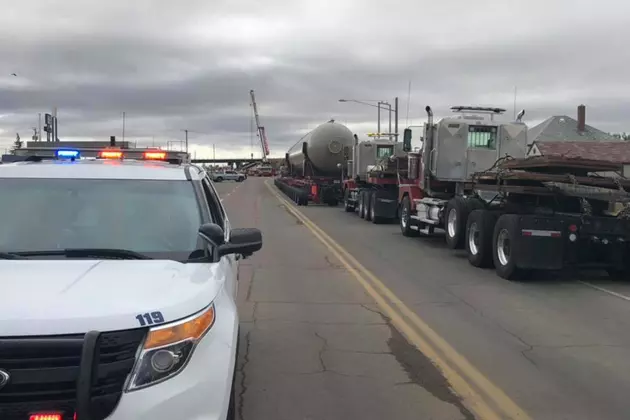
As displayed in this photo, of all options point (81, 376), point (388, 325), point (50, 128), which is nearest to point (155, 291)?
point (81, 376)

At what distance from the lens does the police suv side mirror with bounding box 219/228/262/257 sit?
4.44 m

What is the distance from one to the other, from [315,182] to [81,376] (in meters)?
32.1

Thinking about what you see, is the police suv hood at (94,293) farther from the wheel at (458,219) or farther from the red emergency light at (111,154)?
the wheel at (458,219)

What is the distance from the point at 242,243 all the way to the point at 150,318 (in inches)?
61.0

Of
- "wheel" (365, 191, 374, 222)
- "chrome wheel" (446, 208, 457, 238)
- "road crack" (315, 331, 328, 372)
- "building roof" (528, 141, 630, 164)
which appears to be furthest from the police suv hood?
"building roof" (528, 141, 630, 164)

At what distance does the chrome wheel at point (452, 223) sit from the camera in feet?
49.5

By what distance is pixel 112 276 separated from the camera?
3529 mm

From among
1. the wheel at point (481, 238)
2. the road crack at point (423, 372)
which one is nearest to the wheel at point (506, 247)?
the wheel at point (481, 238)

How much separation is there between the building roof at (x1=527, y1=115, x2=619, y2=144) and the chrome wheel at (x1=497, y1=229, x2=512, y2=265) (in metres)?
53.4

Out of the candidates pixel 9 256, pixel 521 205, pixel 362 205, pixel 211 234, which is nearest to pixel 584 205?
pixel 521 205

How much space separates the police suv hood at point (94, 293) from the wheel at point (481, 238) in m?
9.56

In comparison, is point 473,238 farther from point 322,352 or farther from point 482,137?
point 322,352

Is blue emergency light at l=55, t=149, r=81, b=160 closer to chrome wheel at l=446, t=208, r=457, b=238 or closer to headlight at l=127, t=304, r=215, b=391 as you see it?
headlight at l=127, t=304, r=215, b=391

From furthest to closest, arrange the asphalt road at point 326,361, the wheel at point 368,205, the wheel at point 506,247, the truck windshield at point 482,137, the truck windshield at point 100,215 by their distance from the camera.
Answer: the wheel at point 368,205, the truck windshield at point 482,137, the wheel at point 506,247, the asphalt road at point 326,361, the truck windshield at point 100,215
